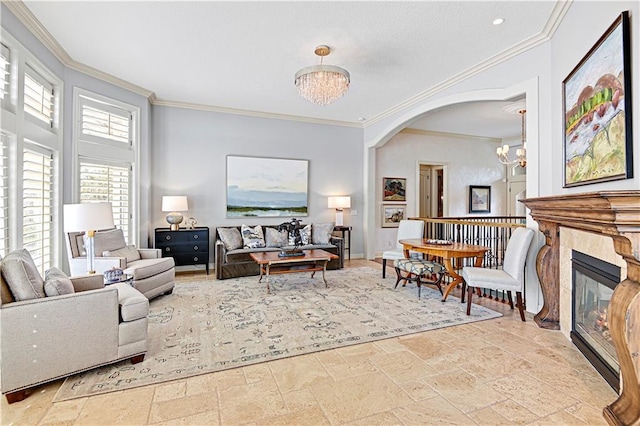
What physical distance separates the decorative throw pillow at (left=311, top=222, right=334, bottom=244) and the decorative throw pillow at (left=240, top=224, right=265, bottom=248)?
1.05 metres

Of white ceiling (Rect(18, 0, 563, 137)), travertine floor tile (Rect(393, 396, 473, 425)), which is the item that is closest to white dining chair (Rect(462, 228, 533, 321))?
travertine floor tile (Rect(393, 396, 473, 425))

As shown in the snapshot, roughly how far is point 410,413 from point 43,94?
16.2 ft

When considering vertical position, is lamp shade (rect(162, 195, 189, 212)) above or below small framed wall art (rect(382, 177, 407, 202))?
below

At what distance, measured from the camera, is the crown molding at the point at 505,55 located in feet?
10.1

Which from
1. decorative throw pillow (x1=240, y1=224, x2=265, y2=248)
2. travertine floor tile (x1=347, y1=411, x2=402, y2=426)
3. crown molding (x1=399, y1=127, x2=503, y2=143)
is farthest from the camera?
crown molding (x1=399, y1=127, x2=503, y2=143)

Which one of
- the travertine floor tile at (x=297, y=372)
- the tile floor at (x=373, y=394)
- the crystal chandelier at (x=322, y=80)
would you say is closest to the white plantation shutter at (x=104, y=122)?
the crystal chandelier at (x=322, y=80)

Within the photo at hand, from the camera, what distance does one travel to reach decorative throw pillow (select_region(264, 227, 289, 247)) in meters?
6.12

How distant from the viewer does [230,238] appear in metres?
5.74

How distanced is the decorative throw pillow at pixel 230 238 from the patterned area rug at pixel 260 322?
0.75 m

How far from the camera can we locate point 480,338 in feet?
9.86

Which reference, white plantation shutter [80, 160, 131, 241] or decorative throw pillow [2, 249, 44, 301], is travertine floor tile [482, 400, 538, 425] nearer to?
decorative throw pillow [2, 249, 44, 301]

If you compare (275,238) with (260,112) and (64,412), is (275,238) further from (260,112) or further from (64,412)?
(64,412)

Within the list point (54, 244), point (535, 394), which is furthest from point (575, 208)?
point (54, 244)

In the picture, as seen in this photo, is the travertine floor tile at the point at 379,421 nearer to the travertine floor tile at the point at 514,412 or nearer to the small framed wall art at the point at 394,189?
the travertine floor tile at the point at 514,412
